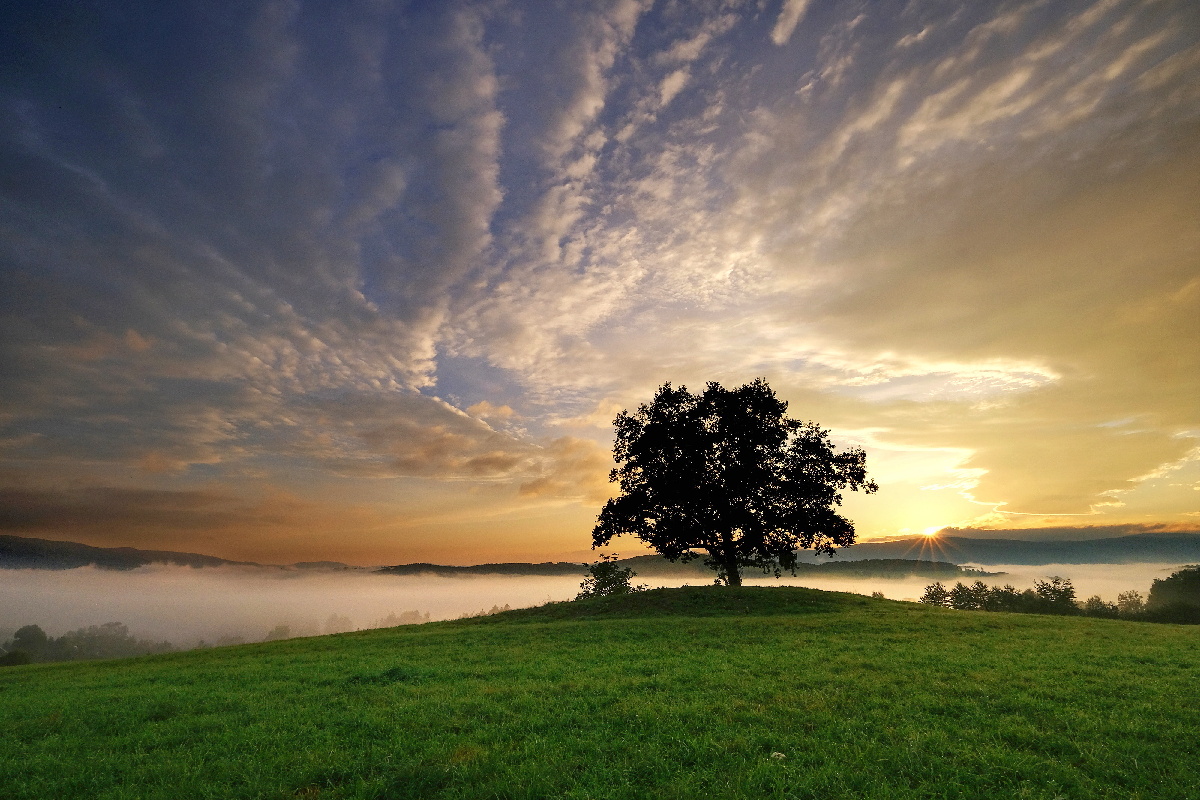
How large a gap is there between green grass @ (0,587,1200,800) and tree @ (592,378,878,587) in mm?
24908

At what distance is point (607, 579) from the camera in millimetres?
69000

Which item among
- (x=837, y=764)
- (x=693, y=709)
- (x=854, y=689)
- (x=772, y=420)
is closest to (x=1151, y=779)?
(x=837, y=764)

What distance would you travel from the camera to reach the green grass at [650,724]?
30.0 ft

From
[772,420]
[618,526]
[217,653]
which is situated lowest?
[217,653]

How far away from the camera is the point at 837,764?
9398mm

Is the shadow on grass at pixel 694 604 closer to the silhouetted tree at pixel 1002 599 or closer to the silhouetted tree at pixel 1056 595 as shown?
the silhouetted tree at pixel 1002 599

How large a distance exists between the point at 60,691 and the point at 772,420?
161 ft

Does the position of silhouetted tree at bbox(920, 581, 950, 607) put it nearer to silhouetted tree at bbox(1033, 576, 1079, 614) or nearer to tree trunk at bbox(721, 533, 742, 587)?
silhouetted tree at bbox(1033, 576, 1079, 614)

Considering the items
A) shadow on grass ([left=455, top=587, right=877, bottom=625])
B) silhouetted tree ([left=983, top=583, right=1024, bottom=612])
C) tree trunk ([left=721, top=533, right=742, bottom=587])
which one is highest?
tree trunk ([left=721, top=533, right=742, bottom=587])

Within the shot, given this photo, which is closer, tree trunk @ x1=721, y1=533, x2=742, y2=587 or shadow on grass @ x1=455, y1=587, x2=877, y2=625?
shadow on grass @ x1=455, y1=587, x2=877, y2=625

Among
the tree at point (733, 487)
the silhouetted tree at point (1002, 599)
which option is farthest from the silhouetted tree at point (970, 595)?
the tree at point (733, 487)

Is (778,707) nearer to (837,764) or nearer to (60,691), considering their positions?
(837,764)

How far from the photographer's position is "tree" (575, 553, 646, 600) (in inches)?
2682

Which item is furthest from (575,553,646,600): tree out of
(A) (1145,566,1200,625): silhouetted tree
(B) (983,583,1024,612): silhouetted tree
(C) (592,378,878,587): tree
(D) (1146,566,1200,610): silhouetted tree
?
(D) (1146,566,1200,610): silhouetted tree
